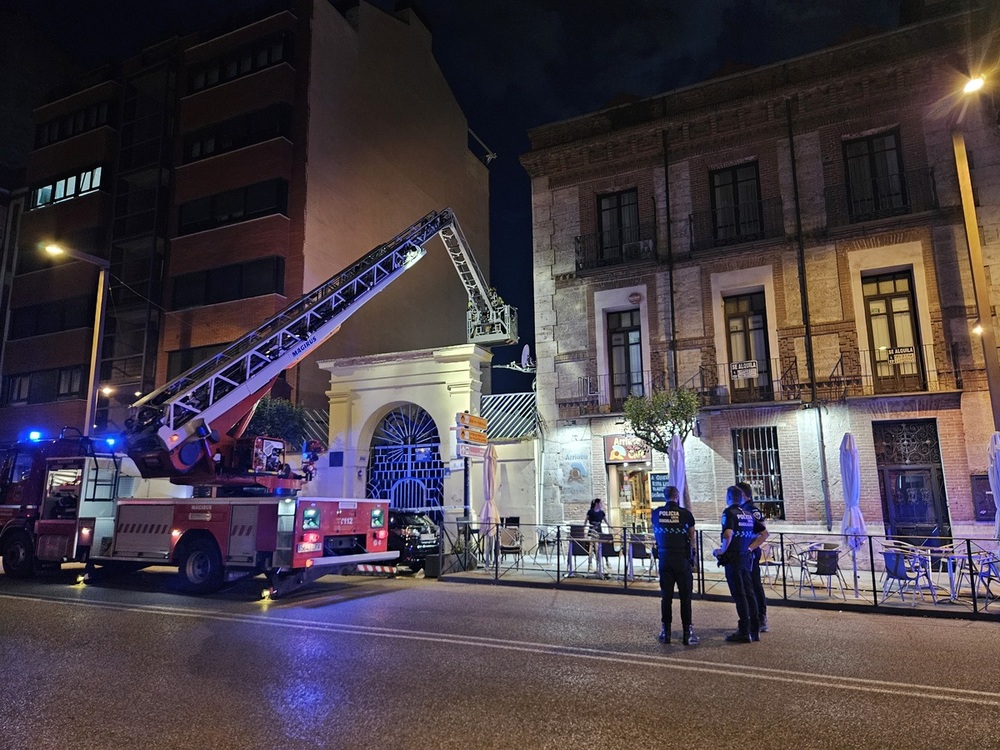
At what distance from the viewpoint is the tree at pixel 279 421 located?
803 inches

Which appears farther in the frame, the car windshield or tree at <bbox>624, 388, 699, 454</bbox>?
tree at <bbox>624, 388, 699, 454</bbox>

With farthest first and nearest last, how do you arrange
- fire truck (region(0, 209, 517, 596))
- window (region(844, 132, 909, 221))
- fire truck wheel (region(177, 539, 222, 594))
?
1. window (region(844, 132, 909, 221))
2. fire truck wheel (region(177, 539, 222, 594))
3. fire truck (region(0, 209, 517, 596))

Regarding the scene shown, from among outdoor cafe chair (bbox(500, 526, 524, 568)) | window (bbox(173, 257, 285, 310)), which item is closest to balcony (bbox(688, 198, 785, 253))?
outdoor cafe chair (bbox(500, 526, 524, 568))

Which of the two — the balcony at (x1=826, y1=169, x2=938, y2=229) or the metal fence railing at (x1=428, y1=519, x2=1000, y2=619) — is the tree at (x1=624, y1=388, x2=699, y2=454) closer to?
the metal fence railing at (x1=428, y1=519, x2=1000, y2=619)

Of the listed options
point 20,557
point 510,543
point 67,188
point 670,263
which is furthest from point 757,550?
point 67,188

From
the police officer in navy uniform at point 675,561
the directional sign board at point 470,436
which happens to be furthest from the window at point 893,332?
the police officer in navy uniform at point 675,561

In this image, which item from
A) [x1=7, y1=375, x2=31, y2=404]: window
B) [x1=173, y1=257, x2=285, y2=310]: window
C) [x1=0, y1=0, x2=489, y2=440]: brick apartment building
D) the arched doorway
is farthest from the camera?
[x1=7, y1=375, x2=31, y2=404]: window

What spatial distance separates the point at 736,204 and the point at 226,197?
63.8 feet

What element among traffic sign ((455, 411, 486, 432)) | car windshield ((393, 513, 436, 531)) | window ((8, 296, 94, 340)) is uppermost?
window ((8, 296, 94, 340))

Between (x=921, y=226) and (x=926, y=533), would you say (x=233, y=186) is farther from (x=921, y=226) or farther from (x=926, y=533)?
(x=926, y=533)

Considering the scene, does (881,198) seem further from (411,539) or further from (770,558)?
(411,539)

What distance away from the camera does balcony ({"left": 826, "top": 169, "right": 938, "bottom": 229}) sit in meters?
16.7

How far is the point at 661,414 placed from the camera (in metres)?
16.3

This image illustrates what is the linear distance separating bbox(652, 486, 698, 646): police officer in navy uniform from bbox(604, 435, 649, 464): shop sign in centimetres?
997
